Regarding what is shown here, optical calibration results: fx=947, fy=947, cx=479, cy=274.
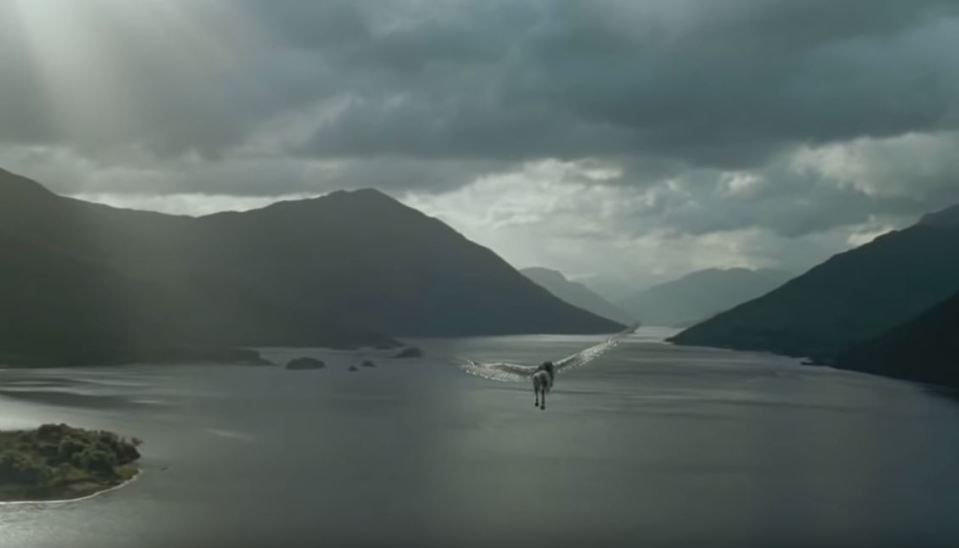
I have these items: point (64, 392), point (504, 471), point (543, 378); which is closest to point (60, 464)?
point (504, 471)

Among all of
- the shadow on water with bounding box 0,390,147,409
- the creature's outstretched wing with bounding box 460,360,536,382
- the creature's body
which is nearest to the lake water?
the shadow on water with bounding box 0,390,147,409

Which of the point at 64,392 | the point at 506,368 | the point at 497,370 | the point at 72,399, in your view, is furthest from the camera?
the point at 64,392

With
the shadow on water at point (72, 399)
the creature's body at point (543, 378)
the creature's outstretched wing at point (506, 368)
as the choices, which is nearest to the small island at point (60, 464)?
the creature's outstretched wing at point (506, 368)

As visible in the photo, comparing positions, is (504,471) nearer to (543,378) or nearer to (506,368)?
(543,378)

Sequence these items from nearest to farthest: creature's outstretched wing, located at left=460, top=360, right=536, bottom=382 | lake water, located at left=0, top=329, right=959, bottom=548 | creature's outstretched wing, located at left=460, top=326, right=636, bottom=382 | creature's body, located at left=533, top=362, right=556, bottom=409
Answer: creature's outstretched wing, located at left=460, top=360, right=536, bottom=382, creature's outstretched wing, located at left=460, top=326, right=636, bottom=382, creature's body, located at left=533, top=362, right=556, bottom=409, lake water, located at left=0, top=329, right=959, bottom=548

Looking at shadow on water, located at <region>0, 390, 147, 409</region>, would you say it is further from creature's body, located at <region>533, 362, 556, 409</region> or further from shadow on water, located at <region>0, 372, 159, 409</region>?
creature's body, located at <region>533, 362, 556, 409</region>

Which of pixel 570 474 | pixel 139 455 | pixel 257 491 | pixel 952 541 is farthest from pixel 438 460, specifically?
pixel 952 541
